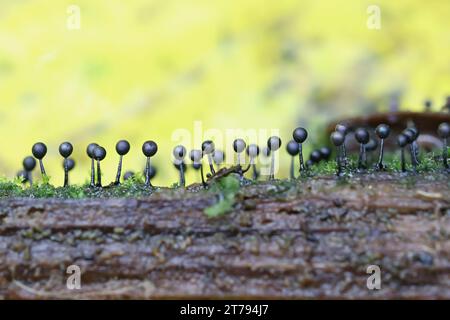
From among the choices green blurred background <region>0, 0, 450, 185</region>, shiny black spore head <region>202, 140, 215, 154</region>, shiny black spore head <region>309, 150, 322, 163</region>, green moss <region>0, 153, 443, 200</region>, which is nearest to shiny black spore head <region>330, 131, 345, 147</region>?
green moss <region>0, 153, 443, 200</region>

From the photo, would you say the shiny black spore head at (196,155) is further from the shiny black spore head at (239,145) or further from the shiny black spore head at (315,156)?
the shiny black spore head at (315,156)

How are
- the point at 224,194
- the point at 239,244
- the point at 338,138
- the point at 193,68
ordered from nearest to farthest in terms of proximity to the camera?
the point at 239,244 < the point at 224,194 < the point at 338,138 < the point at 193,68

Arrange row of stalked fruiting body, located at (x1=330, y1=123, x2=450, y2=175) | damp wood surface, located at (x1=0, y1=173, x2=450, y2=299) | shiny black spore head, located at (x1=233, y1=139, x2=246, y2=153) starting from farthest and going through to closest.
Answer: shiny black spore head, located at (x1=233, y1=139, x2=246, y2=153) → row of stalked fruiting body, located at (x1=330, y1=123, x2=450, y2=175) → damp wood surface, located at (x1=0, y1=173, x2=450, y2=299)

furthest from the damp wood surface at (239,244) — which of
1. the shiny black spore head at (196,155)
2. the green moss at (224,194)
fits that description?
the shiny black spore head at (196,155)

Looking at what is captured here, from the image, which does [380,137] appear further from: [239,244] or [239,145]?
[239,244]

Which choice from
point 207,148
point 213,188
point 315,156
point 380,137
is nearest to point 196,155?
point 207,148

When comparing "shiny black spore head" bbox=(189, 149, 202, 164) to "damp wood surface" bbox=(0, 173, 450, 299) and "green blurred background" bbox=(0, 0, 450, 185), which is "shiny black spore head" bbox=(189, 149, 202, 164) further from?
"green blurred background" bbox=(0, 0, 450, 185)

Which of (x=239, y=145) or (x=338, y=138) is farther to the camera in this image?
(x=239, y=145)

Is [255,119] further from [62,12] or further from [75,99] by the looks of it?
[62,12]
